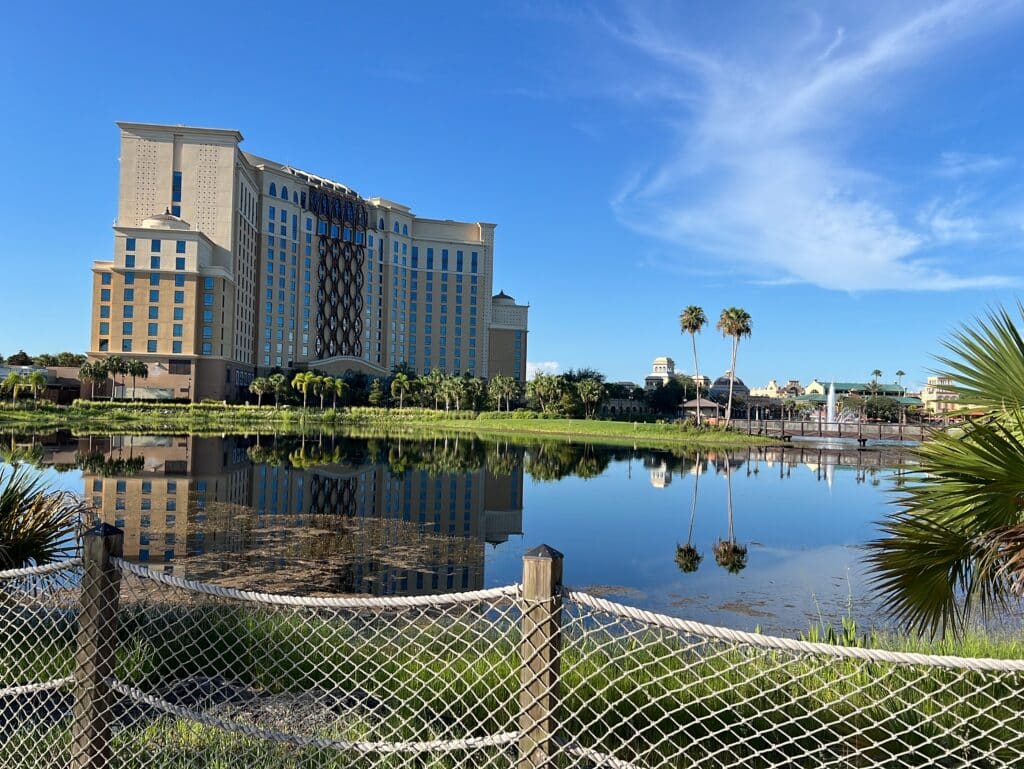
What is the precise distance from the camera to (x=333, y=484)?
969 inches

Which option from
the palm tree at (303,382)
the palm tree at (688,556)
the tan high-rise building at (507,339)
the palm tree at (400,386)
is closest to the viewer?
the palm tree at (688,556)

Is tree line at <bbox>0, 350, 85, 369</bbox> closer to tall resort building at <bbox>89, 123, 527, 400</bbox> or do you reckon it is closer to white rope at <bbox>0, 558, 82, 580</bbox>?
tall resort building at <bbox>89, 123, 527, 400</bbox>

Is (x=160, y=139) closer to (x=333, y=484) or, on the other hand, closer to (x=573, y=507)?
(x=333, y=484)

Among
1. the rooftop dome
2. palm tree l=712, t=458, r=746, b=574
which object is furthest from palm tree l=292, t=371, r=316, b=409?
palm tree l=712, t=458, r=746, b=574

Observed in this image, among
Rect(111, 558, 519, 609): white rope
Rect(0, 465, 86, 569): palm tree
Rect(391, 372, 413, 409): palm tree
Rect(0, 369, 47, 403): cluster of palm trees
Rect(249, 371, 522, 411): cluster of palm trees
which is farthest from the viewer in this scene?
Rect(391, 372, 413, 409): palm tree

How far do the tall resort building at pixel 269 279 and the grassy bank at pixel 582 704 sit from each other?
78856 mm

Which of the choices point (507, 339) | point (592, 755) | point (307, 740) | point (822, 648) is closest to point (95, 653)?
point (307, 740)

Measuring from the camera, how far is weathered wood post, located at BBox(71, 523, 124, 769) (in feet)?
11.2

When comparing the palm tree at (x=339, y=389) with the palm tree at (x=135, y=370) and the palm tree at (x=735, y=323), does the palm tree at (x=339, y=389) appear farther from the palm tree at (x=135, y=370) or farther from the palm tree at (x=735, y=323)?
the palm tree at (x=735, y=323)

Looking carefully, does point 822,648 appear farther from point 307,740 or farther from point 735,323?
point 735,323

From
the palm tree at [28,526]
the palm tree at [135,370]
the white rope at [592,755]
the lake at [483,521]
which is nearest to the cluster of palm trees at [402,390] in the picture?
the palm tree at [135,370]

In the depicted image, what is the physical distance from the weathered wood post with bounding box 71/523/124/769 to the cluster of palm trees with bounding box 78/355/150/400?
3057 inches

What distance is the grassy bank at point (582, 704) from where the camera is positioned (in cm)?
401

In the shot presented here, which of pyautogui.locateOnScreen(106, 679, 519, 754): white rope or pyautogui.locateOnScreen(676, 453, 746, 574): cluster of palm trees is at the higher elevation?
pyautogui.locateOnScreen(106, 679, 519, 754): white rope
